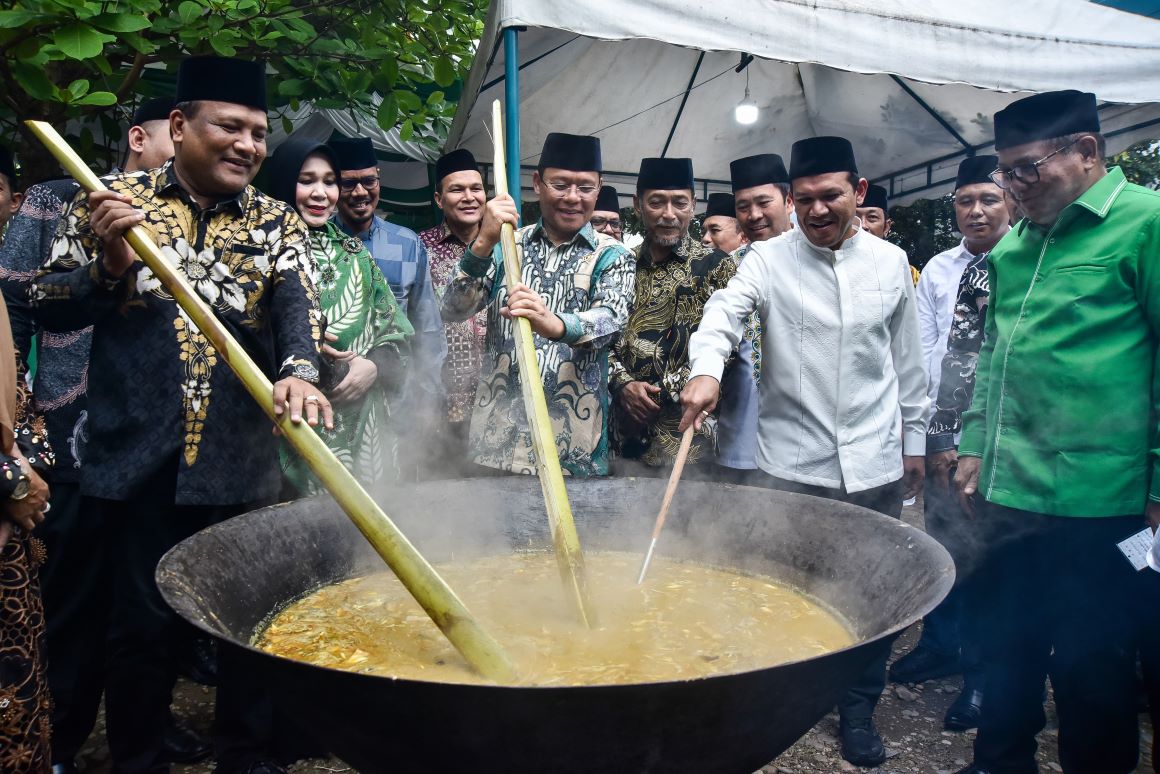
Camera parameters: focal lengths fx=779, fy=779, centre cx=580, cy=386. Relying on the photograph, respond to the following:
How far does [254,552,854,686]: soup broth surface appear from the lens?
1.86 m

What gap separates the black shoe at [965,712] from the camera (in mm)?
3203

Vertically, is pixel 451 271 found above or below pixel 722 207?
below

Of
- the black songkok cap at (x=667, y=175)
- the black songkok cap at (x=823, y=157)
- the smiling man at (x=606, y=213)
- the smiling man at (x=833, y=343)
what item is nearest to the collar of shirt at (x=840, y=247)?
the smiling man at (x=833, y=343)

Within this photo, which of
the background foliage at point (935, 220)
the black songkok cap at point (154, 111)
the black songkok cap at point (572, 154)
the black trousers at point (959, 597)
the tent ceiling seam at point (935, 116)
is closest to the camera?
the black trousers at point (959, 597)

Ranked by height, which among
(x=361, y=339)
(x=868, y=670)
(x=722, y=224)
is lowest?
(x=868, y=670)

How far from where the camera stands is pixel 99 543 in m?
2.91

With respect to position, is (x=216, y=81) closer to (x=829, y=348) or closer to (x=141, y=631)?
(x=141, y=631)

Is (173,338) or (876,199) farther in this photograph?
(876,199)

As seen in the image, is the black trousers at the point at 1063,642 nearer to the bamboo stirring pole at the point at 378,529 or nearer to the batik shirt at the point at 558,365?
the batik shirt at the point at 558,365

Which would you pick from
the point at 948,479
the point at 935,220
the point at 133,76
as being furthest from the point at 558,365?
the point at 935,220

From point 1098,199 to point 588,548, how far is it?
6.48 ft

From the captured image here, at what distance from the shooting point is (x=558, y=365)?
3.20 m

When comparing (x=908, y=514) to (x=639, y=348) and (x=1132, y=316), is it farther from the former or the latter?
(x=1132, y=316)

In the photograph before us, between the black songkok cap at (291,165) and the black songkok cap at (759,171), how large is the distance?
2096 millimetres
